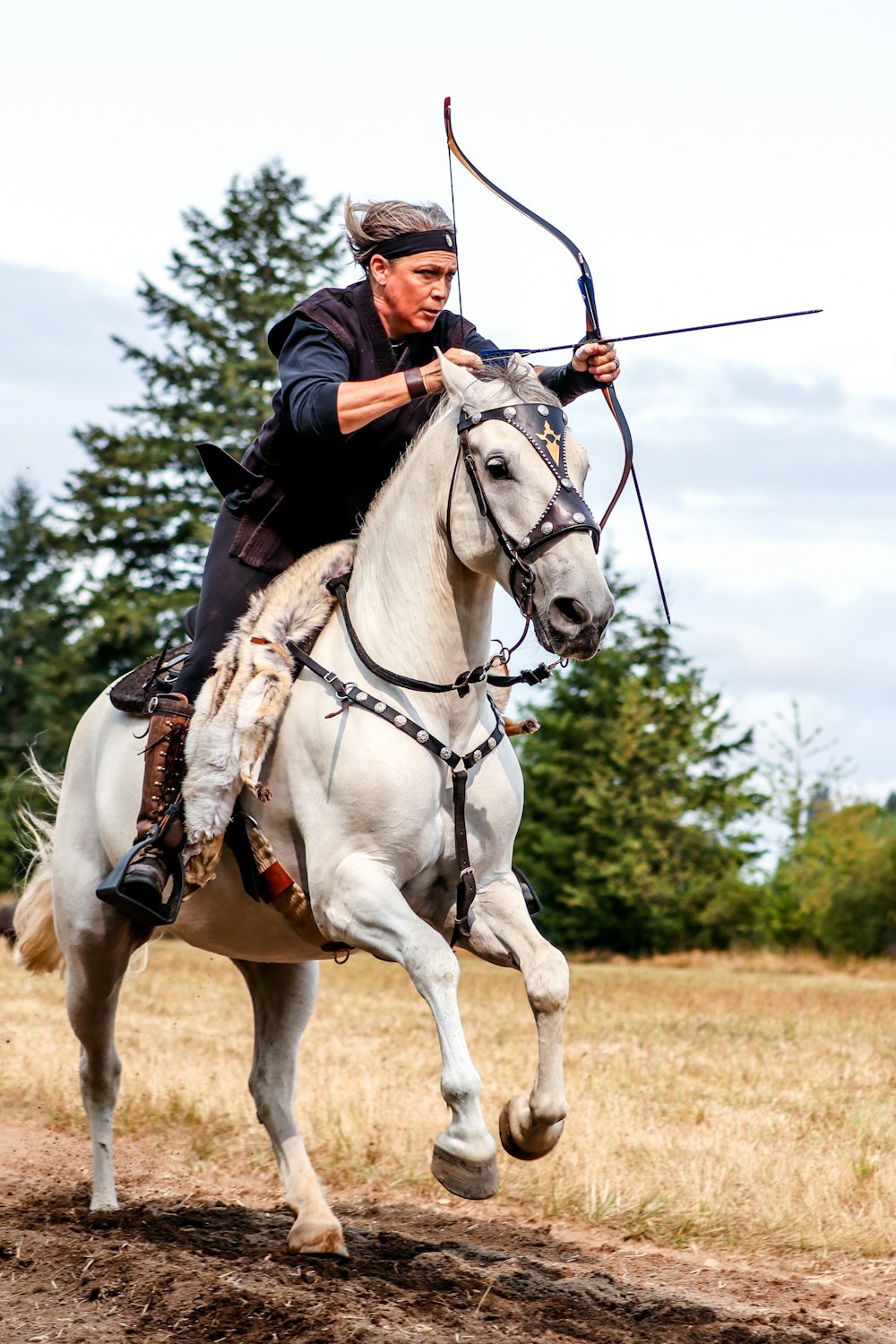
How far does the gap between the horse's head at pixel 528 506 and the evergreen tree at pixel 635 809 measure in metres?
41.4

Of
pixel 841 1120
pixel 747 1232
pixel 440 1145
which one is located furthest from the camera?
pixel 841 1120

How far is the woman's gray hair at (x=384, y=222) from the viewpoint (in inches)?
226

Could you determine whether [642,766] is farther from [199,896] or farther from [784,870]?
[199,896]

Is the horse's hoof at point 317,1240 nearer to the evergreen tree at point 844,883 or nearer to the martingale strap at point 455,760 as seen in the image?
the martingale strap at point 455,760

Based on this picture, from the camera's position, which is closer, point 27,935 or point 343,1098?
point 27,935

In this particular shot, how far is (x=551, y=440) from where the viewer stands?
15.9 ft

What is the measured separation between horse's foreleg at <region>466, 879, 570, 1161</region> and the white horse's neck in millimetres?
851

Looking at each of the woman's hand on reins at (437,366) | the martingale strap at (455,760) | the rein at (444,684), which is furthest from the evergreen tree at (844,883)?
the woman's hand on reins at (437,366)

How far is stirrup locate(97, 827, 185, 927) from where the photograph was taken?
5.52 metres

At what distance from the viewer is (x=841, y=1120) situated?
9.62 m

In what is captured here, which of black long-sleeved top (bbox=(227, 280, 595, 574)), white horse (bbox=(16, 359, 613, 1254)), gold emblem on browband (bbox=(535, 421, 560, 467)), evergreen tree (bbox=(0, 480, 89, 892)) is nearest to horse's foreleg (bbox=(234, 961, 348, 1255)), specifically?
white horse (bbox=(16, 359, 613, 1254))

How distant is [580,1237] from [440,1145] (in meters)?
2.86

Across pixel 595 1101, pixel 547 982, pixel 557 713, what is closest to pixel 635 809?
pixel 557 713

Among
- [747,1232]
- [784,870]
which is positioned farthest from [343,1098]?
[784,870]
